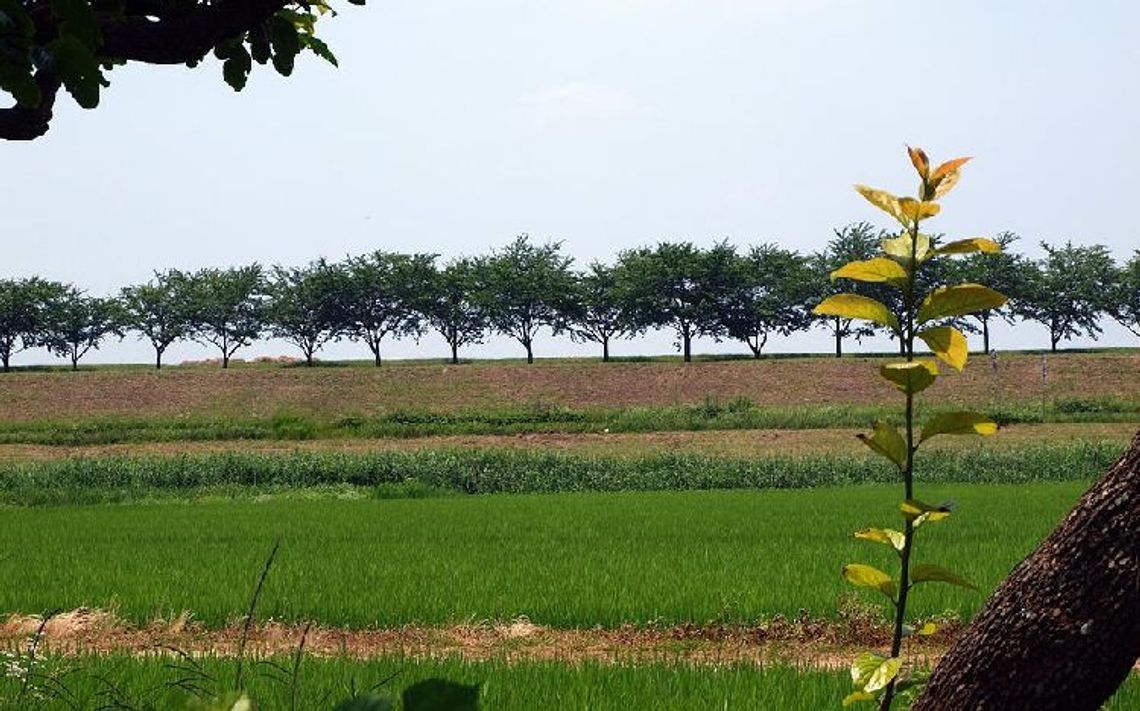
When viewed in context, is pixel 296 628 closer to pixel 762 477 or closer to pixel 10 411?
pixel 762 477

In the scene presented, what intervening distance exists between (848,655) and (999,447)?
33.4 m

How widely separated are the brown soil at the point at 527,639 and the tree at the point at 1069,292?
252 ft

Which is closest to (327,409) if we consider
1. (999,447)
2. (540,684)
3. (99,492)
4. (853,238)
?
(99,492)

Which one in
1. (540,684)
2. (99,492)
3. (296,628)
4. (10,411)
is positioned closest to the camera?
(540,684)

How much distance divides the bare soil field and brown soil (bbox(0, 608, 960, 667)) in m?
47.8

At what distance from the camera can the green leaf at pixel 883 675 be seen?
1.93m

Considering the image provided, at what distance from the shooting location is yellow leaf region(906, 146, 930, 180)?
6.42ft

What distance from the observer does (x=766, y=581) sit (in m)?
13.8

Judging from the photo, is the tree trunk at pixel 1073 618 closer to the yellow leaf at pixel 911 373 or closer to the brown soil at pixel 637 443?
the yellow leaf at pixel 911 373

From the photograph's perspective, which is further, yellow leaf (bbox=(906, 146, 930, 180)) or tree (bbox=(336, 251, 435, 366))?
tree (bbox=(336, 251, 435, 366))

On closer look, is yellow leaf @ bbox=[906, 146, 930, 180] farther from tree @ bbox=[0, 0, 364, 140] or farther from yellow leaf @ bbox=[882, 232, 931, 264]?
tree @ bbox=[0, 0, 364, 140]

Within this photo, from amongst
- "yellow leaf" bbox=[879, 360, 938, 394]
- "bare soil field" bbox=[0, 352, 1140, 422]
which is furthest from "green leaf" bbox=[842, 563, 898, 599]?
"bare soil field" bbox=[0, 352, 1140, 422]

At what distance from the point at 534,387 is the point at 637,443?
58.6 feet

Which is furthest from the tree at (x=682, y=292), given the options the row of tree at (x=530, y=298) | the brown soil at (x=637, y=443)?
the brown soil at (x=637, y=443)
